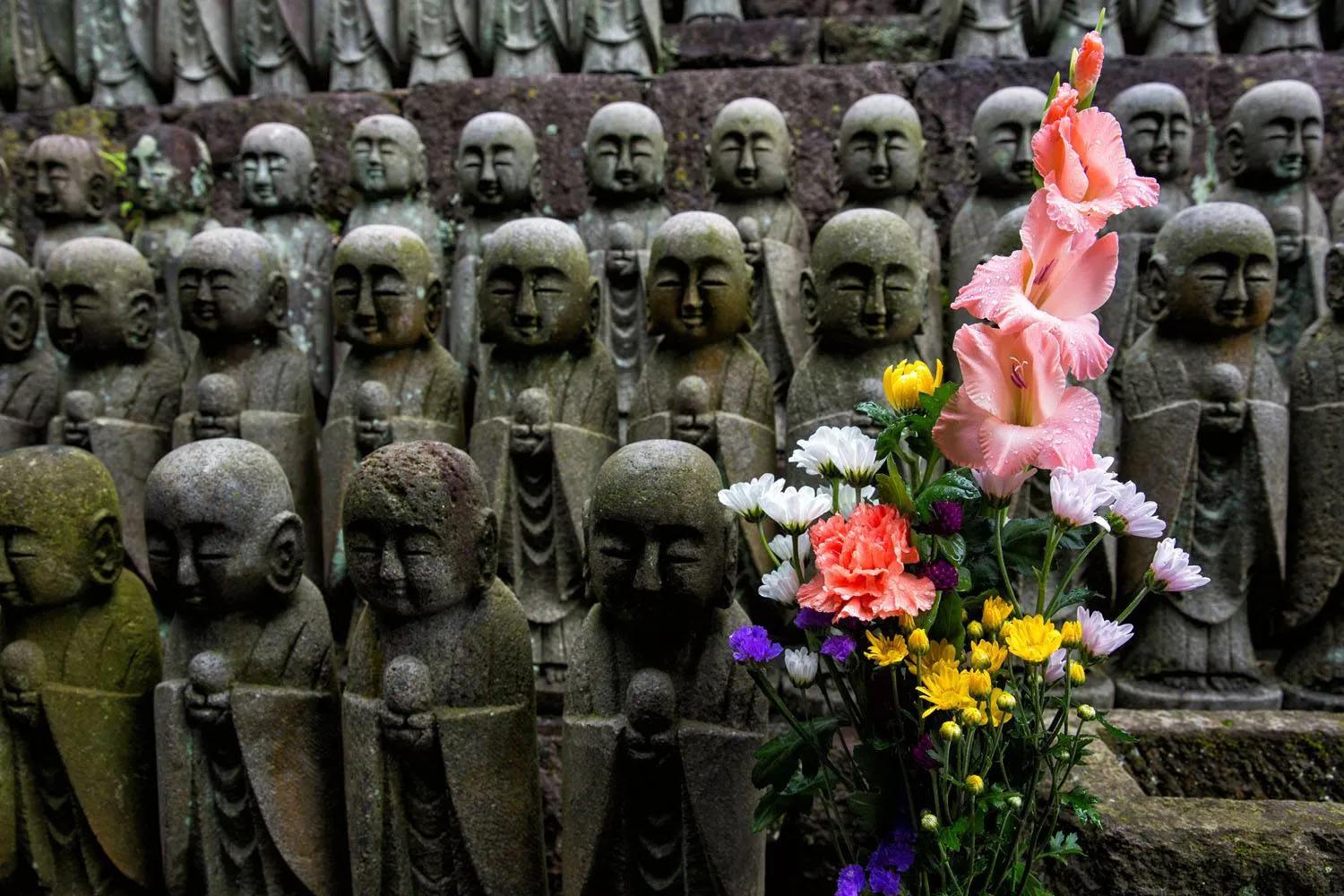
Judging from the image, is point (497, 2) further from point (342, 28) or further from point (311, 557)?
point (311, 557)

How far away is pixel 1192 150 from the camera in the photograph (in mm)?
5734

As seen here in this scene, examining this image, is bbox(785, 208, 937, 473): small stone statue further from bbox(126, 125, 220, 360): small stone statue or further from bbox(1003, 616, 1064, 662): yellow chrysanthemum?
bbox(126, 125, 220, 360): small stone statue

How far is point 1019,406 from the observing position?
153 centimetres

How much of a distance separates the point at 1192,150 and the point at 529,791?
17.0ft

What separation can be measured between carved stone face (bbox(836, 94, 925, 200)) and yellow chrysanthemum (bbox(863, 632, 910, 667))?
392cm

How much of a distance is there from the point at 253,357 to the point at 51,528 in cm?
183

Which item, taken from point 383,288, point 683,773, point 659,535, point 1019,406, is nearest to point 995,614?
point 1019,406

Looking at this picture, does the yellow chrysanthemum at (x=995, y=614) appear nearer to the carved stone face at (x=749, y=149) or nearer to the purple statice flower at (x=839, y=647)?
the purple statice flower at (x=839, y=647)

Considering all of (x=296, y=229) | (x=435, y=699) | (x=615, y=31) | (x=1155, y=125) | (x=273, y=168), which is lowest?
(x=435, y=699)

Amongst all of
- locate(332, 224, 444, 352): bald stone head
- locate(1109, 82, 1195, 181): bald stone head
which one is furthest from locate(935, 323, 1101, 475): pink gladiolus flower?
locate(1109, 82, 1195, 181): bald stone head

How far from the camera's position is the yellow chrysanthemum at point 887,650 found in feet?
5.07

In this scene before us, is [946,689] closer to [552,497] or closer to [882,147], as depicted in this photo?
[552,497]

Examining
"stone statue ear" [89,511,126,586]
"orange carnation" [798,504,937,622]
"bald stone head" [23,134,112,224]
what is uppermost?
"bald stone head" [23,134,112,224]

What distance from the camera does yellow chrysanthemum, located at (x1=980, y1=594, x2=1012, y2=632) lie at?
1.60 metres
